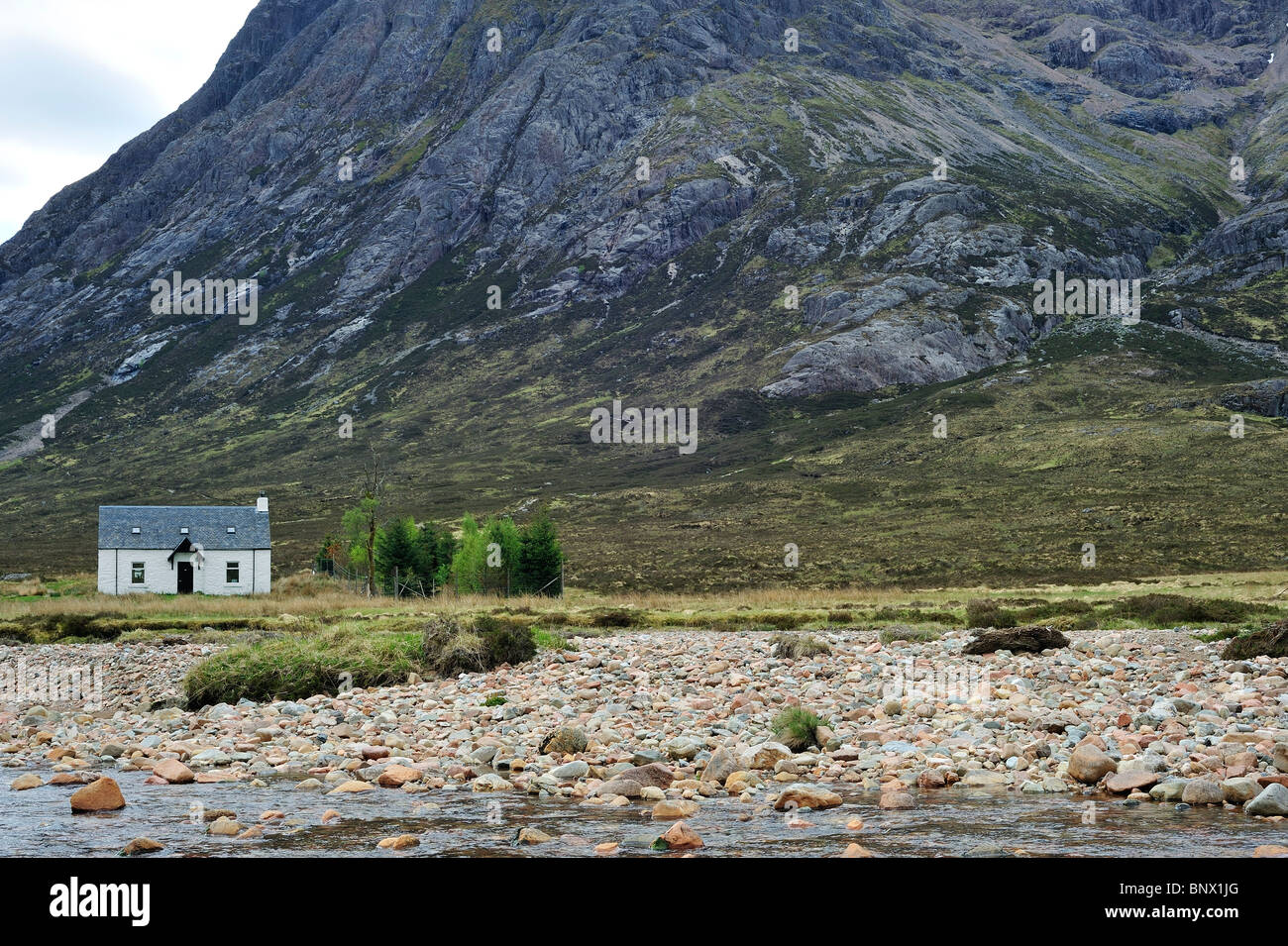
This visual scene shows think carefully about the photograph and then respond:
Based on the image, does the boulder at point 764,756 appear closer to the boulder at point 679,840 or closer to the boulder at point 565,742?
the boulder at point 565,742

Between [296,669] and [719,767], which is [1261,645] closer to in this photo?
[719,767]

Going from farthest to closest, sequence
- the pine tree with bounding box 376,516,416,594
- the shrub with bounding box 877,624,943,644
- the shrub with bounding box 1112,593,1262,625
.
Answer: the pine tree with bounding box 376,516,416,594, the shrub with bounding box 1112,593,1262,625, the shrub with bounding box 877,624,943,644

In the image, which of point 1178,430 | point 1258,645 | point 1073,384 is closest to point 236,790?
point 1258,645

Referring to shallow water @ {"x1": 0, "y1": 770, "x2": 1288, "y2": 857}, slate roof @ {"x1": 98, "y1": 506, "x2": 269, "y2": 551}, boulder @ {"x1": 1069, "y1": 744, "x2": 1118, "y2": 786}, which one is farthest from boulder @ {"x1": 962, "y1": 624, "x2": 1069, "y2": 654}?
slate roof @ {"x1": 98, "y1": 506, "x2": 269, "y2": 551}

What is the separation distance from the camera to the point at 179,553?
235 feet

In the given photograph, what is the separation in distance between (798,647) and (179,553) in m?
56.3

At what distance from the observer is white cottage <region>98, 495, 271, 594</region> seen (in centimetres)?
7038

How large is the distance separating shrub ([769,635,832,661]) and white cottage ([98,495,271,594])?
52.4 meters

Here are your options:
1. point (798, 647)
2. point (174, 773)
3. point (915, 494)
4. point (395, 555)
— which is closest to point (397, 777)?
point (174, 773)

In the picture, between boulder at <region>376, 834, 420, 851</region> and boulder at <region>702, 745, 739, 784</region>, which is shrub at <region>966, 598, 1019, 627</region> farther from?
boulder at <region>376, 834, 420, 851</region>

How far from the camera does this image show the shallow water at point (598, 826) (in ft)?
31.4

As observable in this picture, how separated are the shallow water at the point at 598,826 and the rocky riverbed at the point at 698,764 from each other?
0.05 m
